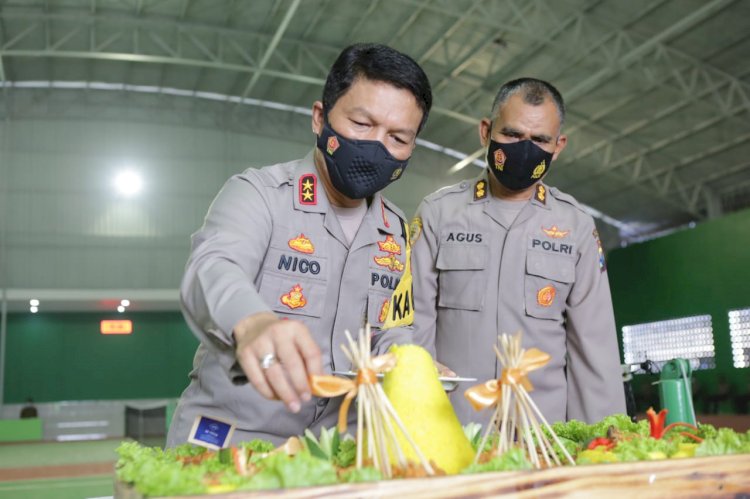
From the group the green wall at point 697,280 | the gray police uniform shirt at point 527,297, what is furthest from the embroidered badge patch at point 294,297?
the green wall at point 697,280

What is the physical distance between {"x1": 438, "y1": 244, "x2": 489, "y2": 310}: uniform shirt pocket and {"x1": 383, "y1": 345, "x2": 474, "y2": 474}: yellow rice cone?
154 centimetres

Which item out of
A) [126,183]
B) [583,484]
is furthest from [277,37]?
[583,484]

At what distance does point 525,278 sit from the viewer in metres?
2.60

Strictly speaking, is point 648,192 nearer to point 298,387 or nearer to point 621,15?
point 621,15

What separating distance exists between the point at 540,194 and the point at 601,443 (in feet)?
5.50

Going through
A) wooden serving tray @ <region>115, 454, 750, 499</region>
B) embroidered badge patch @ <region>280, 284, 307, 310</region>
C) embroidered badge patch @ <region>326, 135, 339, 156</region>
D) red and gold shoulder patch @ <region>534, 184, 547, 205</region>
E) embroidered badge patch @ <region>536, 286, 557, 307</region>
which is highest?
red and gold shoulder patch @ <region>534, 184, 547, 205</region>

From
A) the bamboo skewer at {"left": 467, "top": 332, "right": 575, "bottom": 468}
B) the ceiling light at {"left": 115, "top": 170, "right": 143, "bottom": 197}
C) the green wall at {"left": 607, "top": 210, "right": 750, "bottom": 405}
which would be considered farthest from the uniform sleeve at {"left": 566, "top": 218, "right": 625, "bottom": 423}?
the ceiling light at {"left": 115, "top": 170, "right": 143, "bottom": 197}

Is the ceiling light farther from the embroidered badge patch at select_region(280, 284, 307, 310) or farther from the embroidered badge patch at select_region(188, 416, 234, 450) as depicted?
the embroidered badge patch at select_region(188, 416, 234, 450)

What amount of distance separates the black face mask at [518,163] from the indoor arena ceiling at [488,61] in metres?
10.9

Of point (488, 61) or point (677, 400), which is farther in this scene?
point (488, 61)

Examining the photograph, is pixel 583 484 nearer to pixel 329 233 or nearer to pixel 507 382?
pixel 507 382

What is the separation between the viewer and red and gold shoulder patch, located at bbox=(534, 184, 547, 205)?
2738 millimetres

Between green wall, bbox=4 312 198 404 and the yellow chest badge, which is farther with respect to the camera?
green wall, bbox=4 312 198 404

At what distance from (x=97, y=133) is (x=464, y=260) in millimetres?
19143
